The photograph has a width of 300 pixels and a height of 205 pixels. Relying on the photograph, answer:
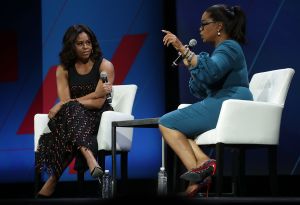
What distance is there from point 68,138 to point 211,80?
124cm

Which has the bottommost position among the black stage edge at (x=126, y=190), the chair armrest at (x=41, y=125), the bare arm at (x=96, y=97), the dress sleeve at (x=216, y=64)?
the black stage edge at (x=126, y=190)

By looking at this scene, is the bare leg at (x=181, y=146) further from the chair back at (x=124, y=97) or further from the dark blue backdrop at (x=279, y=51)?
the dark blue backdrop at (x=279, y=51)

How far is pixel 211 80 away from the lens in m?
3.25

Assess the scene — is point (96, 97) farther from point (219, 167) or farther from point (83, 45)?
point (219, 167)

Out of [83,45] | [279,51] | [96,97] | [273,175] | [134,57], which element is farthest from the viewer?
[134,57]

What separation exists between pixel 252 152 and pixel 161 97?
3.65 ft

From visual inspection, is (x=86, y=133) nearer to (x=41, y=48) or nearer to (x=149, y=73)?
(x=149, y=73)

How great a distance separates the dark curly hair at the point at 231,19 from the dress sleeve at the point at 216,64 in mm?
145

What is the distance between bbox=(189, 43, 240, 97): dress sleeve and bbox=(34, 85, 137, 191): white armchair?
0.98 meters

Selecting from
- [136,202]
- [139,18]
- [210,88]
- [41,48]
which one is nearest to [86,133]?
[210,88]

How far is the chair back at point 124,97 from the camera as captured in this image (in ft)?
14.3

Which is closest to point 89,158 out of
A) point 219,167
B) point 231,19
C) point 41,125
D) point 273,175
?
point 41,125

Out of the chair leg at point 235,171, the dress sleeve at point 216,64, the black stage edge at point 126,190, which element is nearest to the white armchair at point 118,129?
the black stage edge at point 126,190

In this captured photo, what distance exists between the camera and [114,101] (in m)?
4.45
